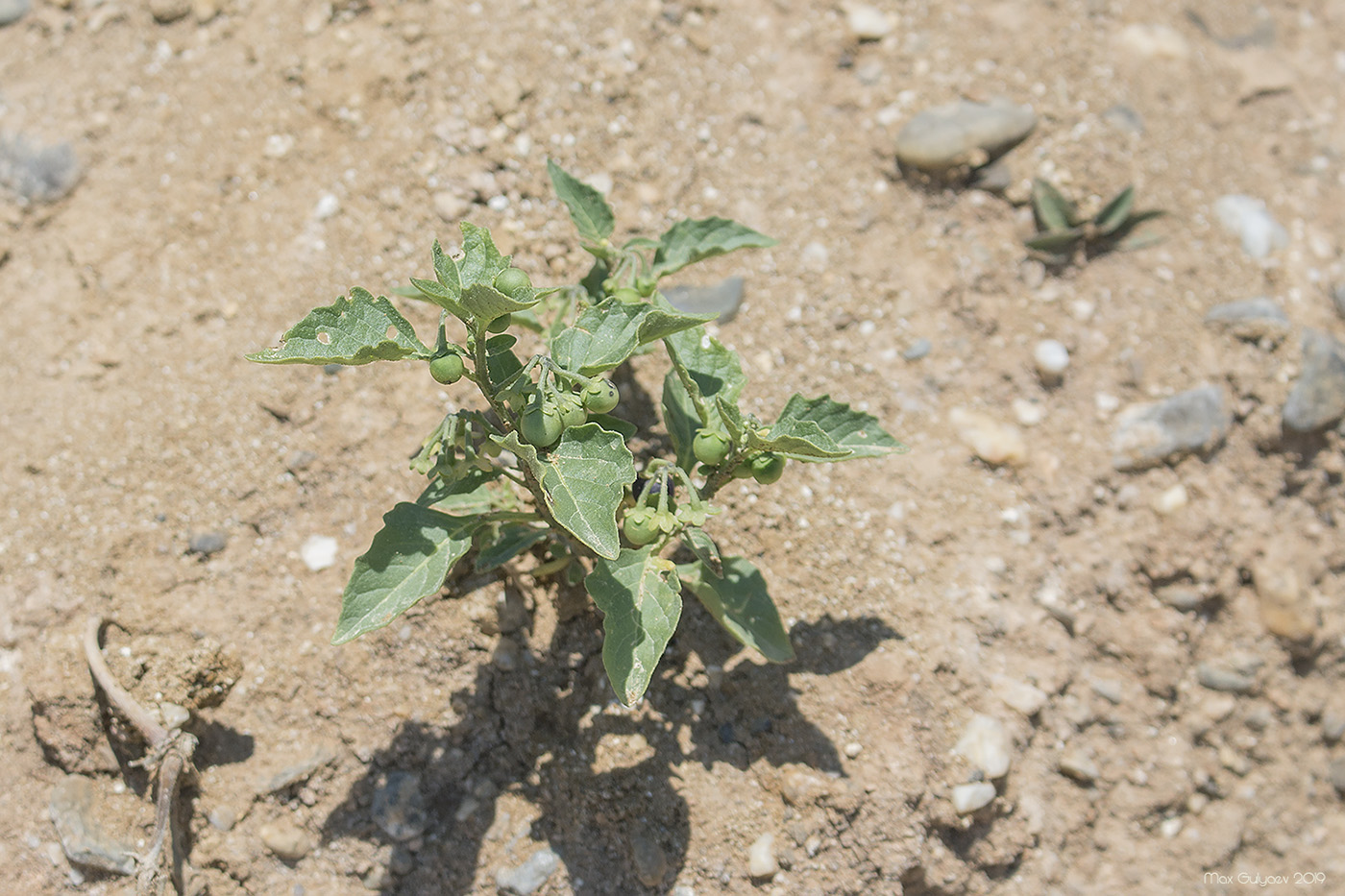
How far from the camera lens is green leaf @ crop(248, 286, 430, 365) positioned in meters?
2.16

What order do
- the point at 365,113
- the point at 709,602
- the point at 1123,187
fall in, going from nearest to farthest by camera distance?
the point at 709,602 < the point at 365,113 < the point at 1123,187

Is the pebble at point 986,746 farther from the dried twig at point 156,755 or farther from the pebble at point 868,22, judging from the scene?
the pebble at point 868,22

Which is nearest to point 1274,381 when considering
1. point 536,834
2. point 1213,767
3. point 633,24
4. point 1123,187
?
point 1123,187

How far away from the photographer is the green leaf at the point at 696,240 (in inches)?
118

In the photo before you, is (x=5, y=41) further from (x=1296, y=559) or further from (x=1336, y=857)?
(x=1336, y=857)

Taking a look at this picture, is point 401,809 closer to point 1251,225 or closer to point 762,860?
point 762,860

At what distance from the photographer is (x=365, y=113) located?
3.78 m

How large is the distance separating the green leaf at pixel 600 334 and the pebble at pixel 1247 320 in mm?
2646

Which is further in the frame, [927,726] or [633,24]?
[633,24]

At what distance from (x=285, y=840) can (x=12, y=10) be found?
3766mm

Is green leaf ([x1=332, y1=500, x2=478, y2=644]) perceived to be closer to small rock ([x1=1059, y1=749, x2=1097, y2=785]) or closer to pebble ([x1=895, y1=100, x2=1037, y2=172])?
small rock ([x1=1059, y1=749, x2=1097, y2=785])

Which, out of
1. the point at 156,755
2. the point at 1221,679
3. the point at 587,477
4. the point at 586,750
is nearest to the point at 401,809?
the point at 586,750

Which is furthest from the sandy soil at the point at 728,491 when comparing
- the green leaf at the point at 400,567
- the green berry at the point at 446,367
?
the green berry at the point at 446,367

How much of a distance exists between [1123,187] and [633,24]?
2165 mm
